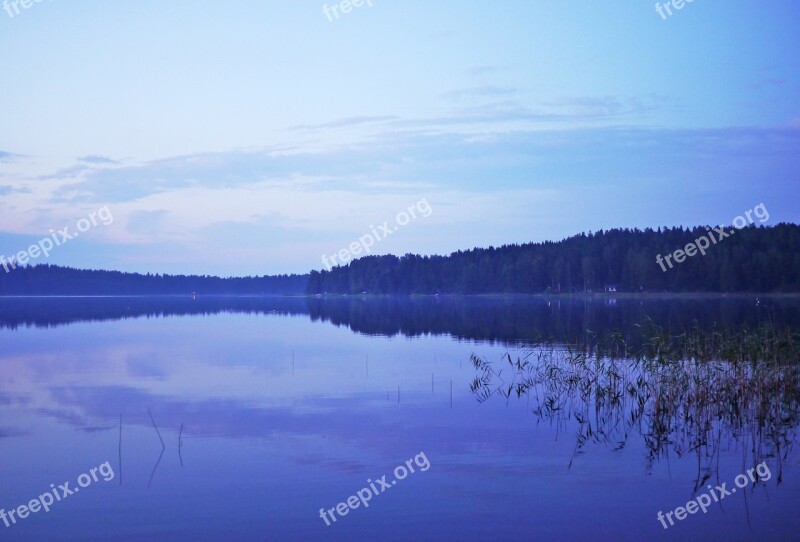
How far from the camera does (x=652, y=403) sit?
1878 cm

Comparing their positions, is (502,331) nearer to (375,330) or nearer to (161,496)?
(375,330)

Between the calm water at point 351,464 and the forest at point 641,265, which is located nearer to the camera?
the calm water at point 351,464

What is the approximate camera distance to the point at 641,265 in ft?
460

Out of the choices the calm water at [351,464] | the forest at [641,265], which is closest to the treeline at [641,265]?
the forest at [641,265]

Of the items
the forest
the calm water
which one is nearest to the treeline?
the forest

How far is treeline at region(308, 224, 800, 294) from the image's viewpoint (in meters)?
128

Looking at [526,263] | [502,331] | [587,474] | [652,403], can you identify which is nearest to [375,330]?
[502,331]

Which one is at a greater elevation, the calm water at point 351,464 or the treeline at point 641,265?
the treeline at point 641,265

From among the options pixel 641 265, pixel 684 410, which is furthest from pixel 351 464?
pixel 641 265

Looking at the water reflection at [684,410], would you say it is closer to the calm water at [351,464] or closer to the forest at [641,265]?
the calm water at [351,464]

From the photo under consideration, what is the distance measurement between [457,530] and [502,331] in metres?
36.1

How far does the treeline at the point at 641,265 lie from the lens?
127875mm

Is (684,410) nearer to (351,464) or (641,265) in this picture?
(351,464)

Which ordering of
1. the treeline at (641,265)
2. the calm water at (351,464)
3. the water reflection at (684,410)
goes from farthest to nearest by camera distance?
1. the treeline at (641,265)
2. the water reflection at (684,410)
3. the calm water at (351,464)
